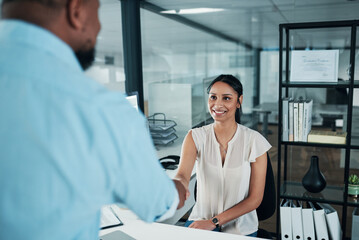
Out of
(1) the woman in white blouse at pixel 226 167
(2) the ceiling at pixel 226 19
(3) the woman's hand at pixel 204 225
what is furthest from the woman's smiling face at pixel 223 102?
(2) the ceiling at pixel 226 19

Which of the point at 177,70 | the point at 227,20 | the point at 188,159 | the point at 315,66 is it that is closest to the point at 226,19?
the point at 227,20

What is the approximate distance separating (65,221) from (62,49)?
0.97ft

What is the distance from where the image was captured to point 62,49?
57cm

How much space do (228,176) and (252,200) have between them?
0.19 meters

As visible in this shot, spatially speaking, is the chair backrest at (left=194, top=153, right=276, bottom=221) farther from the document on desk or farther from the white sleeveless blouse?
the document on desk

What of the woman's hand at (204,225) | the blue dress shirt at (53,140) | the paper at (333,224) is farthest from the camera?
→ the paper at (333,224)

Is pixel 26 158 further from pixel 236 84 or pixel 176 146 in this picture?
pixel 176 146

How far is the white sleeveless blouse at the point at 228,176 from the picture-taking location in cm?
189

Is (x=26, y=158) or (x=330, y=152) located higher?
(x=26, y=158)

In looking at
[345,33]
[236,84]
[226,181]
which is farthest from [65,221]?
[345,33]

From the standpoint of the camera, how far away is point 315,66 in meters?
2.35

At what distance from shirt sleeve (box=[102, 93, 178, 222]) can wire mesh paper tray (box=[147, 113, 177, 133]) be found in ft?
9.01

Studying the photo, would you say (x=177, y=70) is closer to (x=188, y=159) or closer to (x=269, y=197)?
(x=188, y=159)

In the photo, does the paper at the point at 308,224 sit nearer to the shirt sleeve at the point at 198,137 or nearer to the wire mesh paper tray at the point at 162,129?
the shirt sleeve at the point at 198,137
